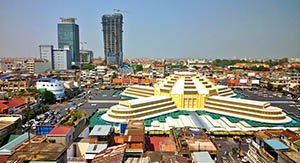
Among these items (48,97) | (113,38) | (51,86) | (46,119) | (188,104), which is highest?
(113,38)

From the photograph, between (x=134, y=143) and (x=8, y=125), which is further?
(x=8, y=125)

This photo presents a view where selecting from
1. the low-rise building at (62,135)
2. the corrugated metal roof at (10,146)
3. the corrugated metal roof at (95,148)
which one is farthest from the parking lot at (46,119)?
the corrugated metal roof at (95,148)

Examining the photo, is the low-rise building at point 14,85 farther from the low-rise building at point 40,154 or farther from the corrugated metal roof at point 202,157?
the corrugated metal roof at point 202,157

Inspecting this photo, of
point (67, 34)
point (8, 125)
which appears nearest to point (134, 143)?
point (8, 125)

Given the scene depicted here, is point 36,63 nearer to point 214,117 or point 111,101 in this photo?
point 111,101

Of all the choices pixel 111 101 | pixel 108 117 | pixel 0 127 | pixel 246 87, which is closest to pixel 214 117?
pixel 108 117

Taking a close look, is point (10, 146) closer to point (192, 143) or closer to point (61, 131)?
point (61, 131)
